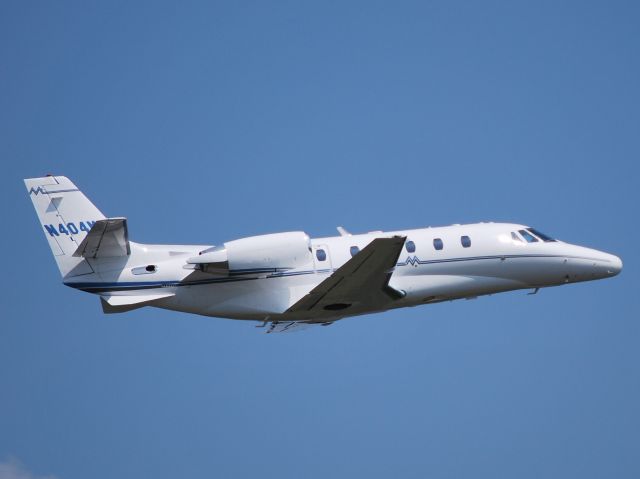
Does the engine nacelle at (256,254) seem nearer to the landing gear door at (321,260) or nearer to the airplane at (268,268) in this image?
the airplane at (268,268)

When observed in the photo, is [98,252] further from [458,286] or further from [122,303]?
[458,286]

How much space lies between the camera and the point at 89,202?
32031 mm

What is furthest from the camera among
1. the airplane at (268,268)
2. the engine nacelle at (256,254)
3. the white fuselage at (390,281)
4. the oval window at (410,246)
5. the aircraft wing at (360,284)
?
the oval window at (410,246)

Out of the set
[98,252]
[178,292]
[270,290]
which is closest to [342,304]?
[270,290]

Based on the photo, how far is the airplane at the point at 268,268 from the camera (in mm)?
31078

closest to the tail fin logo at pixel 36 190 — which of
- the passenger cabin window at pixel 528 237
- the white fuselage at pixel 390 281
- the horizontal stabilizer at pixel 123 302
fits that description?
the white fuselage at pixel 390 281

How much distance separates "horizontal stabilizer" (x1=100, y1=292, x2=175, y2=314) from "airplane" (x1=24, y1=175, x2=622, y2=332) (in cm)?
3

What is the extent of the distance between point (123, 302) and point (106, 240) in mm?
1617

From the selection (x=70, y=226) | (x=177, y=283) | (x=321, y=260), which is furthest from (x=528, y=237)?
(x=70, y=226)

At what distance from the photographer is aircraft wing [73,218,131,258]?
30500 millimetres

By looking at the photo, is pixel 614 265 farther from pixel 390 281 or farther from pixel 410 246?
pixel 390 281

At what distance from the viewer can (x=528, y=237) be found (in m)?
34.9

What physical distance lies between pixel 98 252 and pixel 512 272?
11365 mm

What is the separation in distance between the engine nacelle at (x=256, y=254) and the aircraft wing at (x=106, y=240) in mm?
1746
